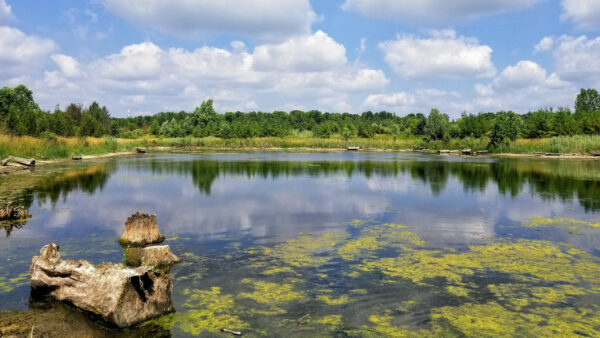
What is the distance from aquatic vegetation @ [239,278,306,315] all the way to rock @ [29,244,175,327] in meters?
1.59

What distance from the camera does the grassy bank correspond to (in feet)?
135

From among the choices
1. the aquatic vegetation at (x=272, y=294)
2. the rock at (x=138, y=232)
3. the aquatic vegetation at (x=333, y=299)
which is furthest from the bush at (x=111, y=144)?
the aquatic vegetation at (x=333, y=299)

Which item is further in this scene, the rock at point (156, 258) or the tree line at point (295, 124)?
the tree line at point (295, 124)

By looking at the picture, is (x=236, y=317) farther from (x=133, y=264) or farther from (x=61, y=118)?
(x=61, y=118)

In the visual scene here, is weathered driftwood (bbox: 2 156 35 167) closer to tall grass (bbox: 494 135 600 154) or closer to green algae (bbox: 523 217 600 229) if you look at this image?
green algae (bbox: 523 217 600 229)

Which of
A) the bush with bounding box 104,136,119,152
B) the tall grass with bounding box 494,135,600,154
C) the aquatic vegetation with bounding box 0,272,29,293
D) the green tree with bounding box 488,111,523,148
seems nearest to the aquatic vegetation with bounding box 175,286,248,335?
the aquatic vegetation with bounding box 0,272,29,293

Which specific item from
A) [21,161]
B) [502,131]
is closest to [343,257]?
[21,161]

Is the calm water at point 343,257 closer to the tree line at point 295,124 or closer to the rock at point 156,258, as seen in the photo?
the rock at point 156,258

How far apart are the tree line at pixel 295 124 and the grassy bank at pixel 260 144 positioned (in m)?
2.22

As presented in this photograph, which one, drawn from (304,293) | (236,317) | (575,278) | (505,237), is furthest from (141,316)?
(505,237)

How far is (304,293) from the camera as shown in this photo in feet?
27.5

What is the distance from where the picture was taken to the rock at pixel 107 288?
7.00 metres

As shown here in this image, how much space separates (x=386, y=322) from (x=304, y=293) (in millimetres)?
1826

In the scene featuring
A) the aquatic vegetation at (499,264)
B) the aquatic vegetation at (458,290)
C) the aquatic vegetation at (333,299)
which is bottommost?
the aquatic vegetation at (458,290)
